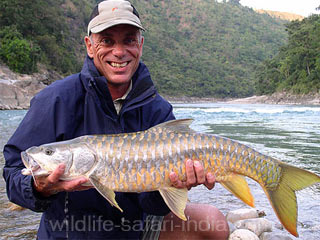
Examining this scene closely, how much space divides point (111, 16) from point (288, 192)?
2139 millimetres

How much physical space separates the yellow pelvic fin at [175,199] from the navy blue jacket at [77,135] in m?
0.26

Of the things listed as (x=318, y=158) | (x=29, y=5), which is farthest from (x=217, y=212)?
(x=29, y=5)

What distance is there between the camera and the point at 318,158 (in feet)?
28.3

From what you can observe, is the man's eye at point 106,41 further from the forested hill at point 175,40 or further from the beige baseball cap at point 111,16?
the forested hill at point 175,40

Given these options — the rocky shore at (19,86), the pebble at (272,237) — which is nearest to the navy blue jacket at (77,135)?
the pebble at (272,237)

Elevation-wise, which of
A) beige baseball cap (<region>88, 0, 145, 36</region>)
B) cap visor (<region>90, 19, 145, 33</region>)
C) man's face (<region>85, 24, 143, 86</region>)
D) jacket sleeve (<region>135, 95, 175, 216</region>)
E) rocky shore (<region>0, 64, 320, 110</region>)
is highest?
beige baseball cap (<region>88, 0, 145, 36</region>)

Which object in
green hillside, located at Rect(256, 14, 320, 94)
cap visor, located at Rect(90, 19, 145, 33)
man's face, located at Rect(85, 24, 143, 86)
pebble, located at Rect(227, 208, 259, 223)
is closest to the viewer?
cap visor, located at Rect(90, 19, 145, 33)

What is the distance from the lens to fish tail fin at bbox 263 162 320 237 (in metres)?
2.84

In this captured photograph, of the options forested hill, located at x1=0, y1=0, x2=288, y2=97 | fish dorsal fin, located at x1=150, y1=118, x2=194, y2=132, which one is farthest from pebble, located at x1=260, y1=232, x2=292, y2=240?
forested hill, located at x1=0, y1=0, x2=288, y2=97

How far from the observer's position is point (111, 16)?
3.02 metres

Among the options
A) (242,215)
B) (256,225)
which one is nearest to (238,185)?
(256,225)

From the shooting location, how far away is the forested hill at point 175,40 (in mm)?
52031

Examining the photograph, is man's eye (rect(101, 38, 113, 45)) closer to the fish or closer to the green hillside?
the fish

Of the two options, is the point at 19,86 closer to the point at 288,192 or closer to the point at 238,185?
the point at 238,185
